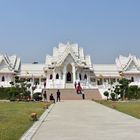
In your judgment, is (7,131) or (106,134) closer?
(106,134)

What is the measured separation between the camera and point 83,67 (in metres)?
74.2

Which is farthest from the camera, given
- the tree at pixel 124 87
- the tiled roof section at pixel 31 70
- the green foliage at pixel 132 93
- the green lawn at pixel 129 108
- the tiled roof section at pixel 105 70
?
the tiled roof section at pixel 105 70

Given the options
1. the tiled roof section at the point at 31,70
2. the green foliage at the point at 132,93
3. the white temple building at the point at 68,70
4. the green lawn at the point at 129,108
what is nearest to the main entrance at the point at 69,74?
the white temple building at the point at 68,70

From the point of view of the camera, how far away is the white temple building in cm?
7219

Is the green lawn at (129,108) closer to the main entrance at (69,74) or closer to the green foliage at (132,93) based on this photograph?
the green foliage at (132,93)

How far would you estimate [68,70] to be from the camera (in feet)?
245

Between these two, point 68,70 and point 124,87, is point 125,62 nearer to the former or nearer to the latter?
point 68,70

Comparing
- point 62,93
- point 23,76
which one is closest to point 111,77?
point 23,76

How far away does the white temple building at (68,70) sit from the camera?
7219cm

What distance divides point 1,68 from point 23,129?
67.8m

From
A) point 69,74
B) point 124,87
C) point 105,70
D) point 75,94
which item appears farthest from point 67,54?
point 124,87

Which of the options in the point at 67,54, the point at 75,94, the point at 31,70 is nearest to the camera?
the point at 75,94

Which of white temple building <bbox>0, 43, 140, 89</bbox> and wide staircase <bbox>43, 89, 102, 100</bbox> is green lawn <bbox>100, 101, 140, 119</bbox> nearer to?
wide staircase <bbox>43, 89, 102, 100</bbox>

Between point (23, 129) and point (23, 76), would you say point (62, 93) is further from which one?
point (23, 129)
